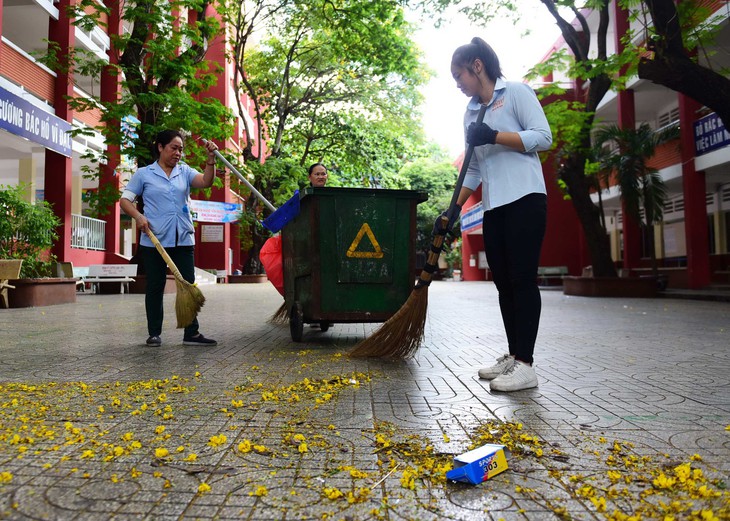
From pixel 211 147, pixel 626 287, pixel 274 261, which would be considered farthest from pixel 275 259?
pixel 626 287

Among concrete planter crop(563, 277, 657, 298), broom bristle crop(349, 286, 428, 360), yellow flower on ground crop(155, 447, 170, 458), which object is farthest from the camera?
concrete planter crop(563, 277, 657, 298)

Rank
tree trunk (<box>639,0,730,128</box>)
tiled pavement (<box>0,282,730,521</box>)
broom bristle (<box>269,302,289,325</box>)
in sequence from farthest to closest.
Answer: tree trunk (<box>639,0,730,128</box>) → broom bristle (<box>269,302,289,325</box>) → tiled pavement (<box>0,282,730,521</box>)

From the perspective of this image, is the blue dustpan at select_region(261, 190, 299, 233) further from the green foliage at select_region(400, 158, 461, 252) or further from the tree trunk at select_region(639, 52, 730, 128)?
the green foliage at select_region(400, 158, 461, 252)

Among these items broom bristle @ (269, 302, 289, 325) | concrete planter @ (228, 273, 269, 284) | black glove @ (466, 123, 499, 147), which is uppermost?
black glove @ (466, 123, 499, 147)

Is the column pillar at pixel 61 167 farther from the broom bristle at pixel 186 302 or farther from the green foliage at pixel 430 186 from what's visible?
the green foliage at pixel 430 186

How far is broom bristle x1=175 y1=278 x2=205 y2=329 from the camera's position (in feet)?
18.0

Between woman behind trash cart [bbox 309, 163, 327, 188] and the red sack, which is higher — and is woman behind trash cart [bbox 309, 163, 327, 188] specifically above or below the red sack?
above

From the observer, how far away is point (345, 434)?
2607 millimetres

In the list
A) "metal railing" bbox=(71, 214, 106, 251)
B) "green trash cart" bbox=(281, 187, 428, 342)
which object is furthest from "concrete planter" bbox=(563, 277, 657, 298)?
"metal railing" bbox=(71, 214, 106, 251)

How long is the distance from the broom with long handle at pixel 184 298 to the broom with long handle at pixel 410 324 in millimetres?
1693

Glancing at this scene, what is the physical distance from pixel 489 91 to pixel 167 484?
3005 mm

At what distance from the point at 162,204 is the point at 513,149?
3409 mm

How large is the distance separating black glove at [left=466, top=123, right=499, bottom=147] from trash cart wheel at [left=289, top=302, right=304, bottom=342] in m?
2.86

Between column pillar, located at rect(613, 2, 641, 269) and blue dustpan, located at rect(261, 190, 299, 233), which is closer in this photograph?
blue dustpan, located at rect(261, 190, 299, 233)
